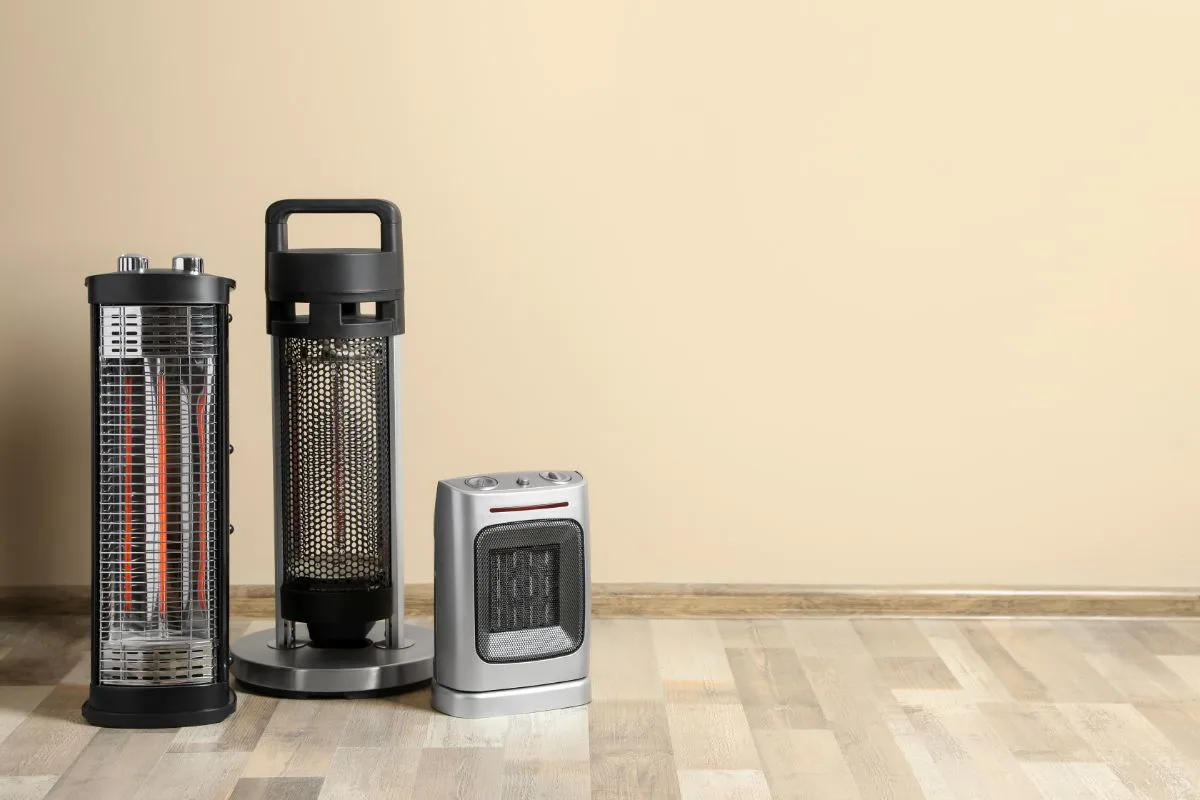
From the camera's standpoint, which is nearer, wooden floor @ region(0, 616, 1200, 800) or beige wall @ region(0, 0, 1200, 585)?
wooden floor @ region(0, 616, 1200, 800)

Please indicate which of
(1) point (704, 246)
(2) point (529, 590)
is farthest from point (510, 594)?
(1) point (704, 246)

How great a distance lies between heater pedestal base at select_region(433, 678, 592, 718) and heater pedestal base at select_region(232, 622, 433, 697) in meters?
0.11

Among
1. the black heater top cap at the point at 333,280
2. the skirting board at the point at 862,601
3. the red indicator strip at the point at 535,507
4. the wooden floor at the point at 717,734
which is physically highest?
the black heater top cap at the point at 333,280

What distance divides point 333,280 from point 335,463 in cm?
32

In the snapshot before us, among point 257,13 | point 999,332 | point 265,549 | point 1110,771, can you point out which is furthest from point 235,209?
point 1110,771

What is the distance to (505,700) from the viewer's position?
244 centimetres

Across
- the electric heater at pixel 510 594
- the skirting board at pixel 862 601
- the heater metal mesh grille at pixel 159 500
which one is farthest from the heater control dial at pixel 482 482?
the skirting board at pixel 862 601

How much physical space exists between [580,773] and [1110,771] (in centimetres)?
79

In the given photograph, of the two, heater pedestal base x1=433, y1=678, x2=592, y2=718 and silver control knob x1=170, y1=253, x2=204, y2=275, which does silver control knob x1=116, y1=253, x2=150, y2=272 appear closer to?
silver control knob x1=170, y1=253, x2=204, y2=275

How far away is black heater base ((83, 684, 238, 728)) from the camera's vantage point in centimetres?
237

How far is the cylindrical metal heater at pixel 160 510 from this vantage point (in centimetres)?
236

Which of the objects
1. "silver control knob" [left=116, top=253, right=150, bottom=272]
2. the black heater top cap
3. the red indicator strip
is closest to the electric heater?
the red indicator strip

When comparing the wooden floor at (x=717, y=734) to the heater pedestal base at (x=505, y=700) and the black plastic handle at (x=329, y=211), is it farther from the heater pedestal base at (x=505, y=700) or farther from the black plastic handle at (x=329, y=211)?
the black plastic handle at (x=329, y=211)

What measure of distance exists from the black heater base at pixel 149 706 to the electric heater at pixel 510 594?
0.38 m
